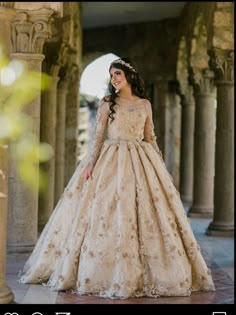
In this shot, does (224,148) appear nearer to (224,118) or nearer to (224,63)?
(224,118)

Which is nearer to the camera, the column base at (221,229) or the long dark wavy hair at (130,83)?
the long dark wavy hair at (130,83)

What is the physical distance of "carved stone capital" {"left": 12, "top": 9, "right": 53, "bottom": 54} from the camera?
Answer: 21.3ft

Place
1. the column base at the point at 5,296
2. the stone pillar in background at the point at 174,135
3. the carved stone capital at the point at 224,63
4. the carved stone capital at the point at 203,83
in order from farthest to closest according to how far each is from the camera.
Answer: the stone pillar in background at the point at 174,135
the carved stone capital at the point at 203,83
the carved stone capital at the point at 224,63
the column base at the point at 5,296

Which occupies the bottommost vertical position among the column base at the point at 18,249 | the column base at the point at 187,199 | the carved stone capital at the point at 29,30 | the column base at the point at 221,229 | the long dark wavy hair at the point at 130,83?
the column base at the point at 187,199

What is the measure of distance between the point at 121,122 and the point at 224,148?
4.60 m

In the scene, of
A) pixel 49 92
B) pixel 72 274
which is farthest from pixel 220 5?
pixel 72 274

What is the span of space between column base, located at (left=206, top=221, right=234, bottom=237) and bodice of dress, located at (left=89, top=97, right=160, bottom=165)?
4511mm

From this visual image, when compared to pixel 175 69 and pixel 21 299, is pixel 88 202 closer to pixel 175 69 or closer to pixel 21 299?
pixel 21 299

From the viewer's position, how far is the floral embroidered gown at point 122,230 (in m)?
4.80

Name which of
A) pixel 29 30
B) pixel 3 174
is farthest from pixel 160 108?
pixel 3 174

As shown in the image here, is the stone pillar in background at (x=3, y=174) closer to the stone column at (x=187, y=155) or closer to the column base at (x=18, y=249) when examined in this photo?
the column base at (x=18, y=249)

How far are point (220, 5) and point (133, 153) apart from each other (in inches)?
201

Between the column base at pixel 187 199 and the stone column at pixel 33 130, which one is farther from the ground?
the stone column at pixel 33 130

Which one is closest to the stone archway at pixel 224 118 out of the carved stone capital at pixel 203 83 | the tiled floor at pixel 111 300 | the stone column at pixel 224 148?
the stone column at pixel 224 148
